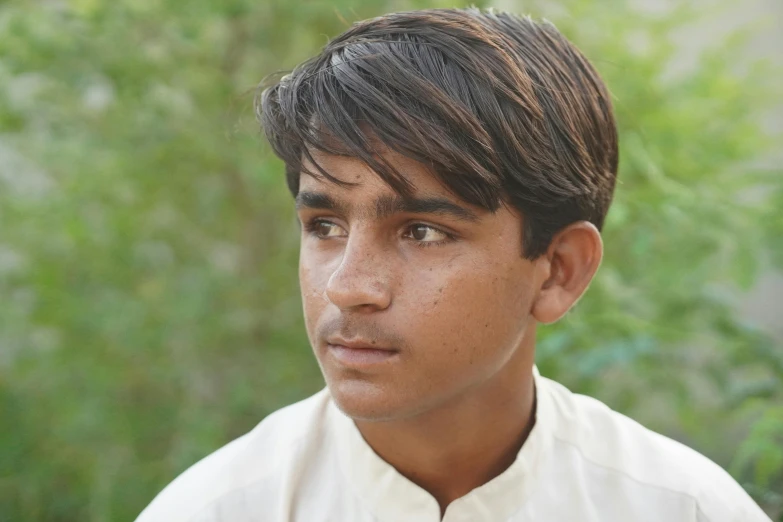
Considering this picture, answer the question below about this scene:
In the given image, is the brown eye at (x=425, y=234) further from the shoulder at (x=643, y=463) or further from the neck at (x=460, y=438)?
the shoulder at (x=643, y=463)

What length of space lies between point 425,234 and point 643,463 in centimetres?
72

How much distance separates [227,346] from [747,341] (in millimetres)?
1766

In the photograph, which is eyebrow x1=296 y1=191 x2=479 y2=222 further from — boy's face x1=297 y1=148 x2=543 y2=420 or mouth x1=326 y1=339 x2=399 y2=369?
mouth x1=326 y1=339 x2=399 y2=369

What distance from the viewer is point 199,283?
3.01 metres

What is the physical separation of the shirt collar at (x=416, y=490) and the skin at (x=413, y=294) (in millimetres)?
71

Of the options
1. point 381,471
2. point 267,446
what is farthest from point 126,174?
point 381,471

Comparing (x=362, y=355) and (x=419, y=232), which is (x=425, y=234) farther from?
(x=362, y=355)

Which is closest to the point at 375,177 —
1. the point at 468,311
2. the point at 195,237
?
the point at 468,311

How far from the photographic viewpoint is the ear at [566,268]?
72.6 inches

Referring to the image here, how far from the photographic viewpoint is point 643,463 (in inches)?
74.7

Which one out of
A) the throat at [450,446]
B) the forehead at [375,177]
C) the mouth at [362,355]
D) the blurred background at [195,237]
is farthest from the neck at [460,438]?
the blurred background at [195,237]

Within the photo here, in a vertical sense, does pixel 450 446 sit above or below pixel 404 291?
below

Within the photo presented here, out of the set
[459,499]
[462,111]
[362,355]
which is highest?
[462,111]

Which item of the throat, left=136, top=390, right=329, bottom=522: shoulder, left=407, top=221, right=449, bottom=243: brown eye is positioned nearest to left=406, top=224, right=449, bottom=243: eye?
left=407, top=221, right=449, bottom=243: brown eye
